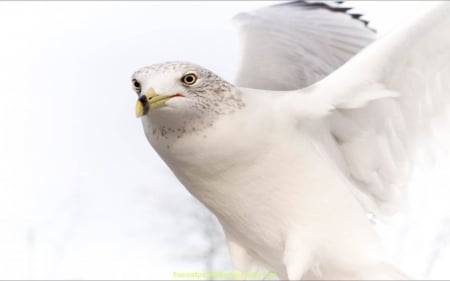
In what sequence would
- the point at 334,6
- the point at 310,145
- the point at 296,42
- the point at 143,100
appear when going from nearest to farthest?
the point at 143,100 < the point at 310,145 < the point at 296,42 < the point at 334,6

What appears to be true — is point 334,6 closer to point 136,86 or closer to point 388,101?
point 388,101

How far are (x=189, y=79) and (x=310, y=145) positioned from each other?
0.30 meters

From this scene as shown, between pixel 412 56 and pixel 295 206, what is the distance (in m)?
0.34

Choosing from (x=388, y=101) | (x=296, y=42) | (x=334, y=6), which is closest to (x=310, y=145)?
(x=388, y=101)

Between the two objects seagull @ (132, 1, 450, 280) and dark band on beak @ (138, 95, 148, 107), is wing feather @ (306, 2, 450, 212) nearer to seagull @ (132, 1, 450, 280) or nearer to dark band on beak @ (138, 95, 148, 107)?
seagull @ (132, 1, 450, 280)

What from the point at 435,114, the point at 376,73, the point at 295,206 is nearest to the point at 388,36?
the point at 376,73

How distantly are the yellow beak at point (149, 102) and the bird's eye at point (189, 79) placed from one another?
0.05 m

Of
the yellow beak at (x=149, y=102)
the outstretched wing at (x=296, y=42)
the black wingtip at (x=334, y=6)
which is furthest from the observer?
the black wingtip at (x=334, y=6)

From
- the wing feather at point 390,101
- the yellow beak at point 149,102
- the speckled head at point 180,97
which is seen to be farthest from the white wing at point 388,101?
the yellow beak at point 149,102

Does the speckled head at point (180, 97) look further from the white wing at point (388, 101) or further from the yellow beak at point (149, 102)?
the white wing at point (388, 101)

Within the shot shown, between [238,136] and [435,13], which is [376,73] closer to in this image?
[435,13]

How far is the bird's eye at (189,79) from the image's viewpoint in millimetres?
1621

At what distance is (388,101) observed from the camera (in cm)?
188

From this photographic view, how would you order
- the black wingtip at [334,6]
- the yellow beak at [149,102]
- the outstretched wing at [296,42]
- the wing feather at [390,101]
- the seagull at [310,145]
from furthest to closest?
the black wingtip at [334,6]
the outstretched wing at [296,42]
the wing feather at [390,101]
the seagull at [310,145]
the yellow beak at [149,102]
